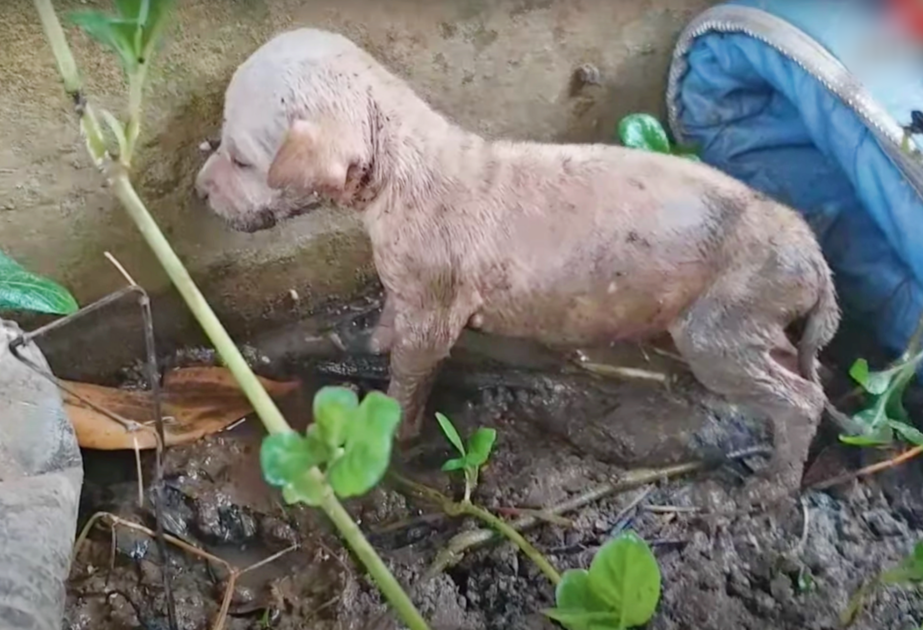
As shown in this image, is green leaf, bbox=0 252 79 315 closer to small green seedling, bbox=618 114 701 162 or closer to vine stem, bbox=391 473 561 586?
vine stem, bbox=391 473 561 586

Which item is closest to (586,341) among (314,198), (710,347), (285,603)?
(710,347)

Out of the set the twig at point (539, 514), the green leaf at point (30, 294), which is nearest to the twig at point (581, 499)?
the twig at point (539, 514)

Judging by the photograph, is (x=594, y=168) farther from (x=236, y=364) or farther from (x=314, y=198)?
(x=236, y=364)

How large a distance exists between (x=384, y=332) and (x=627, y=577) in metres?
→ 0.67

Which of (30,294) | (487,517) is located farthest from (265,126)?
(487,517)

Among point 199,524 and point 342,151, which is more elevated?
point 342,151

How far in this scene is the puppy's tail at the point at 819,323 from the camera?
5.03 ft

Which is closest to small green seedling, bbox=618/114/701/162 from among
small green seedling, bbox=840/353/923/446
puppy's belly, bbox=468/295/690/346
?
puppy's belly, bbox=468/295/690/346

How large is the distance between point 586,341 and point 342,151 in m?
0.44

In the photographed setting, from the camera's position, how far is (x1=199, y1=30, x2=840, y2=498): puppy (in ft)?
4.83

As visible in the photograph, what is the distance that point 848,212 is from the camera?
184 cm

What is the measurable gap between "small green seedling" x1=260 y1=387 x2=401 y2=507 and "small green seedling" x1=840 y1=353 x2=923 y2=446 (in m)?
0.85

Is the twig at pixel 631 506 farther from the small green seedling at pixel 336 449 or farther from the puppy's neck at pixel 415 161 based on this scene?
the small green seedling at pixel 336 449

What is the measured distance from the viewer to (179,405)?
1750 mm
